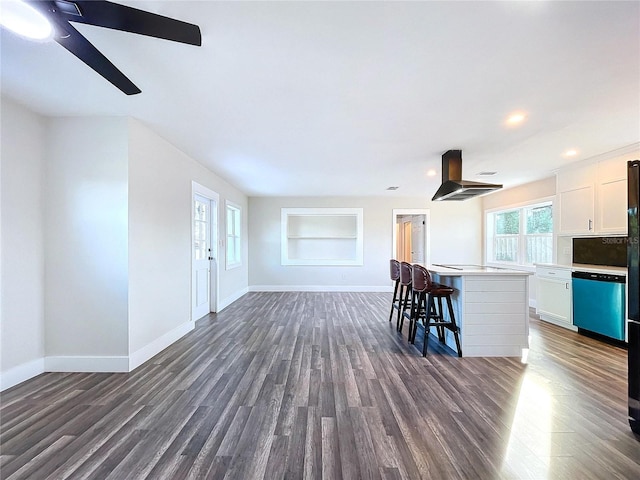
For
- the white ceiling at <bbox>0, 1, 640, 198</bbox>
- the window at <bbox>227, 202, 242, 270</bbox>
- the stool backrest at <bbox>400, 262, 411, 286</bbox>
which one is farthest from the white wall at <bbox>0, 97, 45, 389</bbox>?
the stool backrest at <bbox>400, 262, 411, 286</bbox>

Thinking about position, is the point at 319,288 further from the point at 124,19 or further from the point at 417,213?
the point at 124,19

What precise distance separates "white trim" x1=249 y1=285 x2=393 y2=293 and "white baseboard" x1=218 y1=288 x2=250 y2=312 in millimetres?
482

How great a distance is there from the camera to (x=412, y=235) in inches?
348

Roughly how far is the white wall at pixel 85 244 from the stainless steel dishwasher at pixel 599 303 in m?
5.61

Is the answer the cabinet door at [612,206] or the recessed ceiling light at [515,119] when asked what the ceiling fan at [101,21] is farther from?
the cabinet door at [612,206]

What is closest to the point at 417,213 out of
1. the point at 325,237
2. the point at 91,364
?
the point at 325,237

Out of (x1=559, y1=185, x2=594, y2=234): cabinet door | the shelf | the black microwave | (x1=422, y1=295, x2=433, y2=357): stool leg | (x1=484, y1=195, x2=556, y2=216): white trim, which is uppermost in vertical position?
(x1=484, y1=195, x2=556, y2=216): white trim

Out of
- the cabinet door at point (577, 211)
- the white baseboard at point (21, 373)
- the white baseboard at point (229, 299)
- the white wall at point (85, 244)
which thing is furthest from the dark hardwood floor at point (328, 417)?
the white baseboard at point (229, 299)

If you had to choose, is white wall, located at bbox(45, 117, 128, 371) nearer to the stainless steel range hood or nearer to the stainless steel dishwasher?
the stainless steel range hood

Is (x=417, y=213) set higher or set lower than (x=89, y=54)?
lower

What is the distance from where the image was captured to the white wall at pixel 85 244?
9.29 feet

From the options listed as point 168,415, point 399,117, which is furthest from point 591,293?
point 168,415

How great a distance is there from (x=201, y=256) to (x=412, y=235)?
628 cm

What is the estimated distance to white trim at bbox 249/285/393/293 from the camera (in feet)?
25.0
